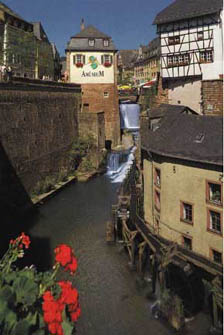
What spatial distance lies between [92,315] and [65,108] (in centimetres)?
2649

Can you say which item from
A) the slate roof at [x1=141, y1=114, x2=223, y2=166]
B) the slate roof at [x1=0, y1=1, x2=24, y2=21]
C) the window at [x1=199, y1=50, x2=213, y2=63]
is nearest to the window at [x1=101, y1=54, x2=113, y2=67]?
the slate roof at [x1=0, y1=1, x2=24, y2=21]

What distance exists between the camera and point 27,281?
4652 mm

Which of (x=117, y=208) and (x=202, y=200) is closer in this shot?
(x=202, y=200)

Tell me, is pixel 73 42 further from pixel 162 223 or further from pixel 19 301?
pixel 19 301

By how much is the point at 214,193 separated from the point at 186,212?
1600 mm

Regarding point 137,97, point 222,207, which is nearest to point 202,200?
point 222,207

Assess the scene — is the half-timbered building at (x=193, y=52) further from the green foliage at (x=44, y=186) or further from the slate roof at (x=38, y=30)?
the slate roof at (x=38, y=30)

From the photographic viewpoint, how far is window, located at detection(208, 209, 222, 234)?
13.2m

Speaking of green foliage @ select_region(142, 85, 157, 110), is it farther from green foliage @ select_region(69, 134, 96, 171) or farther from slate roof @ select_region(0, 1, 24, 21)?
slate roof @ select_region(0, 1, 24, 21)

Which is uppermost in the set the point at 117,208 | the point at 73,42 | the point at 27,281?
the point at 73,42

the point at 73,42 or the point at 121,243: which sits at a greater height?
the point at 73,42

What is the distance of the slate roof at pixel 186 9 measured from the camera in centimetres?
2811

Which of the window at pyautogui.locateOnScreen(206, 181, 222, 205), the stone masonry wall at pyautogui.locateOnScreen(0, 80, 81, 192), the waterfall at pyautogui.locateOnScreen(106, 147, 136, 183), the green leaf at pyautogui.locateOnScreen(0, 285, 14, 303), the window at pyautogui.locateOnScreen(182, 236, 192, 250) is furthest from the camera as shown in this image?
the waterfall at pyautogui.locateOnScreen(106, 147, 136, 183)

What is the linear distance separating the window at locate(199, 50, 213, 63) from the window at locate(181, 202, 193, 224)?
1741cm
